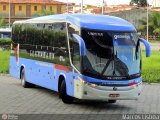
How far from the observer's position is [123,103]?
1608cm

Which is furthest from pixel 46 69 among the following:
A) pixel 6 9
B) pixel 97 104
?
pixel 6 9

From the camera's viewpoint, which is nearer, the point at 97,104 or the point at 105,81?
the point at 105,81

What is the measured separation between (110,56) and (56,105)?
2186mm

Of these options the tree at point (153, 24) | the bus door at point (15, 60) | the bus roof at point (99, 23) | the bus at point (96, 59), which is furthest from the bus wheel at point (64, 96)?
the tree at point (153, 24)

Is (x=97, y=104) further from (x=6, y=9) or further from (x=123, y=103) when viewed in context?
(x=6, y=9)

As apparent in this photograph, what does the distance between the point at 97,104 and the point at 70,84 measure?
1236mm

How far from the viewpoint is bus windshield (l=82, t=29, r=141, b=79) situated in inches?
Result: 563

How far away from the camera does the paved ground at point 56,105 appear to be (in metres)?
14.0

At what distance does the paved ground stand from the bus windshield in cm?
98

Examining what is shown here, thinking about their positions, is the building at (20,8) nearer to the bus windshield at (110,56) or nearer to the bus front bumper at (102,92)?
the bus windshield at (110,56)

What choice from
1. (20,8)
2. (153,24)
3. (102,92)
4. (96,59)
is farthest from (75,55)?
(20,8)

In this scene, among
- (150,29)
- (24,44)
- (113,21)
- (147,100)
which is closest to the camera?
(113,21)

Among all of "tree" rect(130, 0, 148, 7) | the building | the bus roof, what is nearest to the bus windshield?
the bus roof

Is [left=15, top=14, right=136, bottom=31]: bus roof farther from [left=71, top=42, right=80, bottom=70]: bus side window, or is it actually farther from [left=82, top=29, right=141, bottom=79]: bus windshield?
[left=71, top=42, right=80, bottom=70]: bus side window
